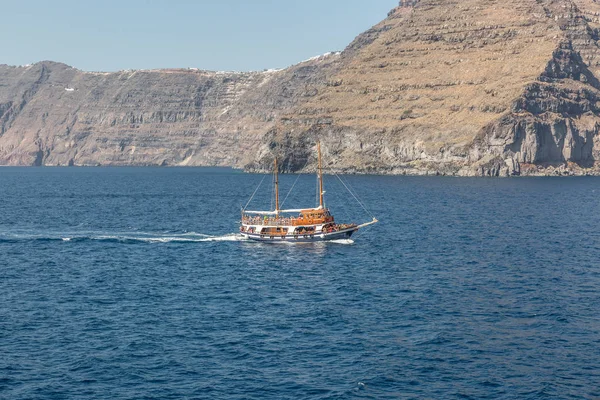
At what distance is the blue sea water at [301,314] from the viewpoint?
4894 cm

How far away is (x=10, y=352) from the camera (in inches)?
2128

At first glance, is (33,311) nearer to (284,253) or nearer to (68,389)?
(68,389)

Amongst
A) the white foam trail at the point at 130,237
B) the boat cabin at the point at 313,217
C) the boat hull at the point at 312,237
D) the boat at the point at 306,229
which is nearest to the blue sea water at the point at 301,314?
the white foam trail at the point at 130,237

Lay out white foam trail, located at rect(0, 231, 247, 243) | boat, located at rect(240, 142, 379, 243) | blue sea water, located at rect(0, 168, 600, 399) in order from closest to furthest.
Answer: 1. blue sea water, located at rect(0, 168, 600, 399)
2. boat, located at rect(240, 142, 379, 243)
3. white foam trail, located at rect(0, 231, 247, 243)

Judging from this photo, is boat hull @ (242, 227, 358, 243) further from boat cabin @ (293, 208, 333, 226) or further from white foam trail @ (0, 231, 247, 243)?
white foam trail @ (0, 231, 247, 243)

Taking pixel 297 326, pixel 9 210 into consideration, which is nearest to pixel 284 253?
pixel 297 326

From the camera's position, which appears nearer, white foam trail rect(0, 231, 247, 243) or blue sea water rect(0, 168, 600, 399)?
blue sea water rect(0, 168, 600, 399)

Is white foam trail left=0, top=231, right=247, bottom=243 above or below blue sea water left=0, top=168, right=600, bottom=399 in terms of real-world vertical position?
above

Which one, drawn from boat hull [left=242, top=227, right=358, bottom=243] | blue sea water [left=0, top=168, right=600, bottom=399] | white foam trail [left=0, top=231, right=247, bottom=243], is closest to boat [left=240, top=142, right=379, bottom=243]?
boat hull [left=242, top=227, right=358, bottom=243]

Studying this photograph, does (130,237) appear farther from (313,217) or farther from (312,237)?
(313,217)

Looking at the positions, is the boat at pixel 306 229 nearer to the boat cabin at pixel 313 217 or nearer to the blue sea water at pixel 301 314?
the boat cabin at pixel 313 217

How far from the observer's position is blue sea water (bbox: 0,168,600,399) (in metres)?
48.9

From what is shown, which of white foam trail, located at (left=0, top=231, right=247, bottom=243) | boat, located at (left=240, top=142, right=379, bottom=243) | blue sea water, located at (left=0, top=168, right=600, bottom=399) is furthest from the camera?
white foam trail, located at (left=0, top=231, right=247, bottom=243)

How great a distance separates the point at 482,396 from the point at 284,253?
53590 mm
